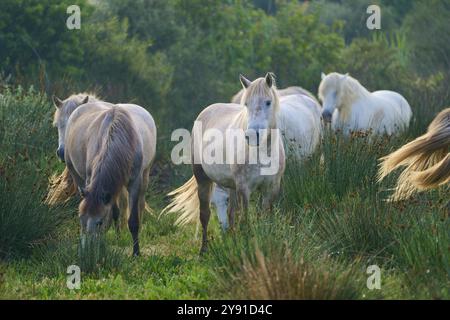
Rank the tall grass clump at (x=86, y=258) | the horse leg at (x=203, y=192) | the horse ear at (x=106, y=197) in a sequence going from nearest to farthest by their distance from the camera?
1. the tall grass clump at (x=86, y=258)
2. the horse ear at (x=106, y=197)
3. the horse leg at (x=203, y=192)

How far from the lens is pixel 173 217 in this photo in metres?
10.3

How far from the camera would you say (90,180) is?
8.25 m

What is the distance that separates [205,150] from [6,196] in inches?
75.8

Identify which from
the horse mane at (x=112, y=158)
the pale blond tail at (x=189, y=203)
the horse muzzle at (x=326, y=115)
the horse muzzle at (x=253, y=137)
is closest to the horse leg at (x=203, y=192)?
the pale blond tail at (x=189, y=203)

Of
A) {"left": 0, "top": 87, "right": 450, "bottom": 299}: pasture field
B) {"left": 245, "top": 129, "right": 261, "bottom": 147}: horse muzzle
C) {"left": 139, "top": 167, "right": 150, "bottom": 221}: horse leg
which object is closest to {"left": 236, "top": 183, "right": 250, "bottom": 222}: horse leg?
{"left": 0, "top": 87, "right": 450, "bottom": 299}: pasture field

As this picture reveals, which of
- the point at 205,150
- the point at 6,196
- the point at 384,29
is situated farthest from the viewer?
the point at 384,29

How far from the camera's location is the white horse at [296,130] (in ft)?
32.4

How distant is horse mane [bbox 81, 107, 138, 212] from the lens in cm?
793

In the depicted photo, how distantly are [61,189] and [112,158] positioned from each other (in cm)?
125

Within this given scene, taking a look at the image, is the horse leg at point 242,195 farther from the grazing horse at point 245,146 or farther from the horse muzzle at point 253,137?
the horse muzzle at point 253,137

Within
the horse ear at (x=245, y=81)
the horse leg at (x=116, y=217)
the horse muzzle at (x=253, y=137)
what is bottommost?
the horse leg at (x=116, y=217)

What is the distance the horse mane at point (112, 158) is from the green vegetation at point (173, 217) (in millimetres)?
440
